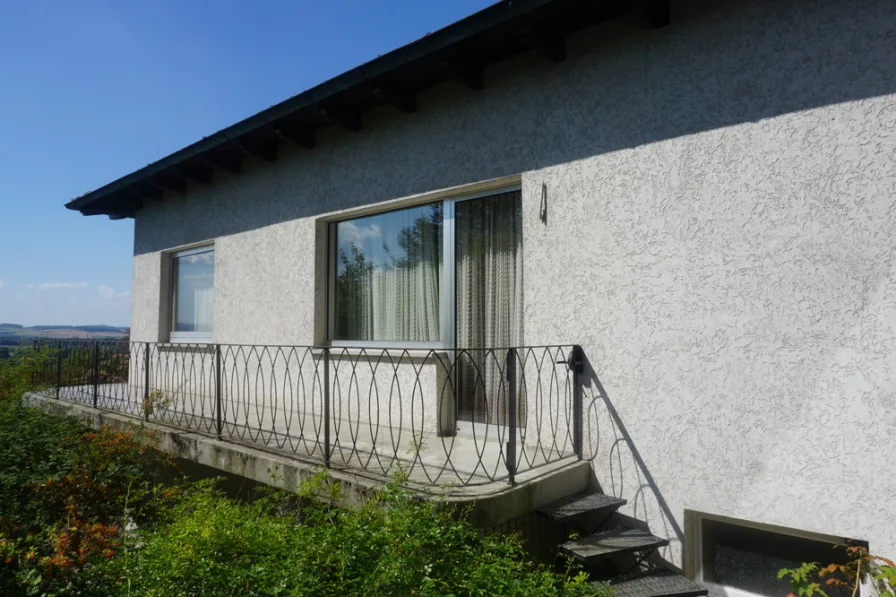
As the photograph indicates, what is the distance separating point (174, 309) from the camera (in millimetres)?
8789

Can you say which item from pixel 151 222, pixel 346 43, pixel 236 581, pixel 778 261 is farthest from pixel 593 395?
pixel 151 222

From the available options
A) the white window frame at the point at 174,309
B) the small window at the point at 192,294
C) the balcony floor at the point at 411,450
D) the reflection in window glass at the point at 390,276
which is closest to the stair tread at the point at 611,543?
the balcony floor at the point at 411,450

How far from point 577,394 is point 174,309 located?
7174 millimetres

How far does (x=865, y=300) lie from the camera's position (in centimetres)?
301

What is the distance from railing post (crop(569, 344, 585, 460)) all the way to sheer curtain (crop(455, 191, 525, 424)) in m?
0.68

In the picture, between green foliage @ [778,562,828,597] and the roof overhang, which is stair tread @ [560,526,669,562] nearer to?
green foliage @ [778,562,828,597]

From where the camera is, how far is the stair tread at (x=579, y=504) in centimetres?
349

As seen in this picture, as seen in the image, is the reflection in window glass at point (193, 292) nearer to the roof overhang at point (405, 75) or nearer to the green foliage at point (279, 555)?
the roof overhang at point (405, 75)

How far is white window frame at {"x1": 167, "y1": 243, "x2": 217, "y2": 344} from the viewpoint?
7.91 metres

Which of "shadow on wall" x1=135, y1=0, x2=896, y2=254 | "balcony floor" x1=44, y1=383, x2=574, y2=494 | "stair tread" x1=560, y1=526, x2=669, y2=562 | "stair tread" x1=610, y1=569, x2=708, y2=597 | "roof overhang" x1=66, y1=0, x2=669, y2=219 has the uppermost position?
"roof overhang" x1=66, y1=0, x2=669, y2=219

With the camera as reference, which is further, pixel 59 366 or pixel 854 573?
pixel 59 366

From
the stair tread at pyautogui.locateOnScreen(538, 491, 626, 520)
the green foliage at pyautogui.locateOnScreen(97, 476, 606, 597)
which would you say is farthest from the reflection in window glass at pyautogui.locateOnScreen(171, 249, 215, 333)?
the stair tread at pyautogui.locateOnScreen(538, 491, 626, 520)

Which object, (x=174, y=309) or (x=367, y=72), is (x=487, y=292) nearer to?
(x=367, y=72)

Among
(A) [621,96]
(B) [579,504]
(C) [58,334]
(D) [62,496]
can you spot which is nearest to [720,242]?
(A) [621,96]
